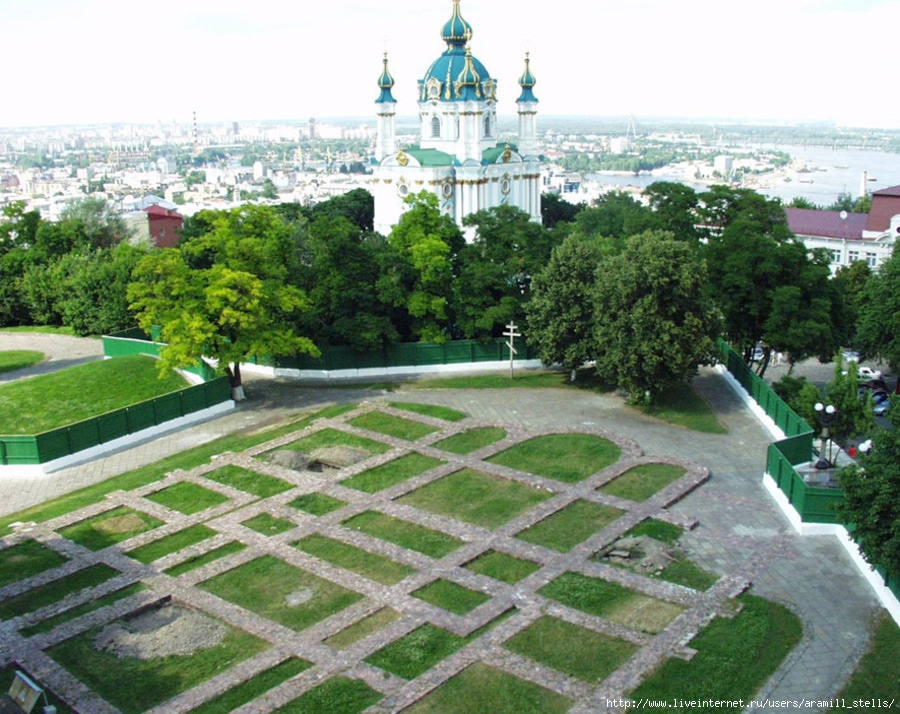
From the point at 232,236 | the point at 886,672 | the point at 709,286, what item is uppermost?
the point at 232,236

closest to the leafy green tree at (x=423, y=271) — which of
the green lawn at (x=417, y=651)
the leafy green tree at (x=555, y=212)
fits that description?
the green lawn at (x=417, y=651)

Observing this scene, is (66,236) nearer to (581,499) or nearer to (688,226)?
(688,226)

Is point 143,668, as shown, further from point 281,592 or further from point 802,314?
point 802,314

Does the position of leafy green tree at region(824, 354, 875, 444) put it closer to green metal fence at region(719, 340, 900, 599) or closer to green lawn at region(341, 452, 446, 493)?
green metal fence at region(719, 340, 900, 599)

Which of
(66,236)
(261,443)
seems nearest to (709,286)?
(261,443)

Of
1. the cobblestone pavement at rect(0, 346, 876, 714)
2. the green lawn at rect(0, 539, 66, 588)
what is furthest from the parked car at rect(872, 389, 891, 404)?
the green lawn at rect(0, 539, 66, 588)

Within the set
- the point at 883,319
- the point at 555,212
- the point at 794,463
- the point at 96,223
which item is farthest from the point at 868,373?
the point at 96,223
